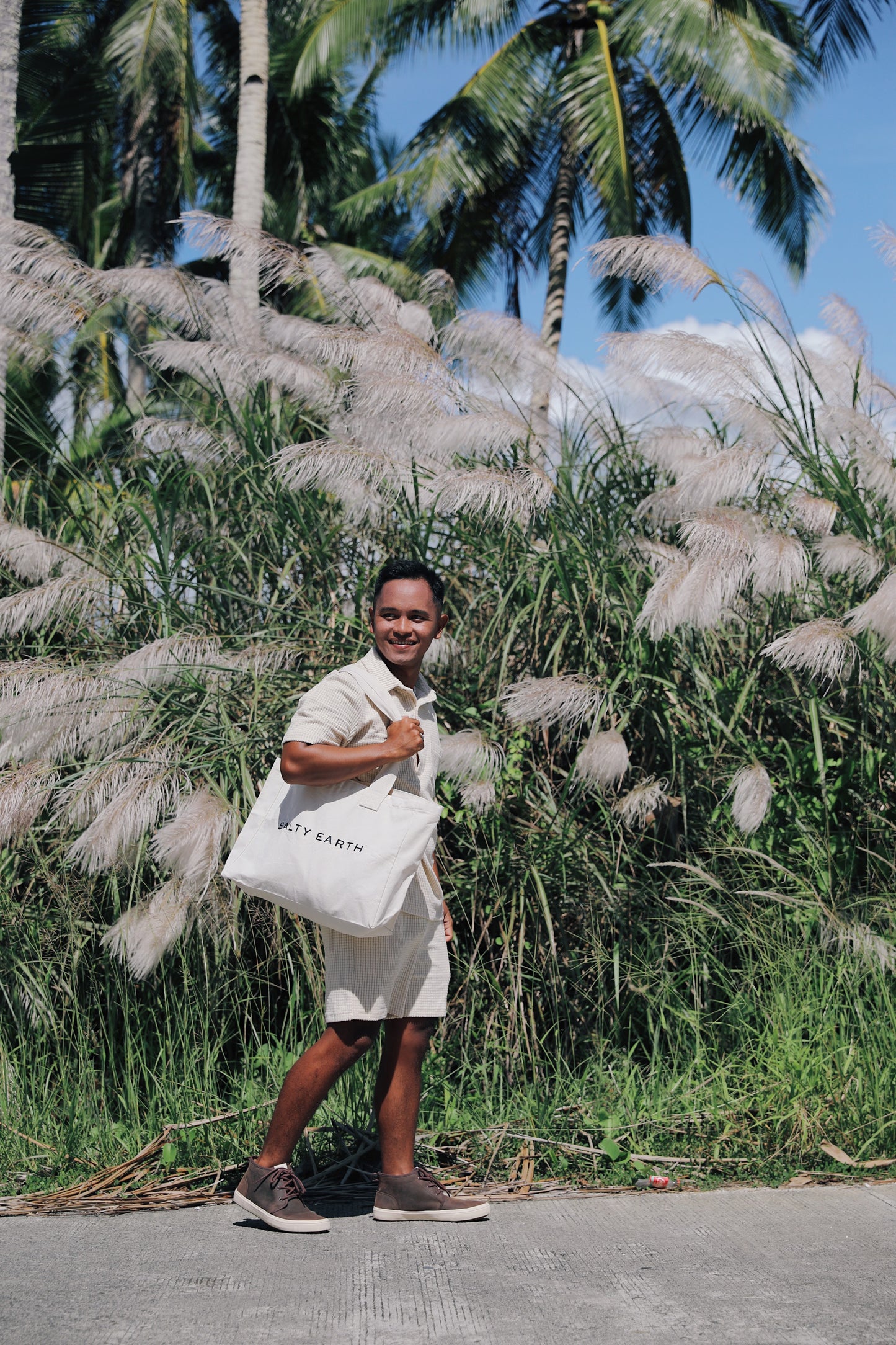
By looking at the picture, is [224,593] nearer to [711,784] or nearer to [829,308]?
[711,784]

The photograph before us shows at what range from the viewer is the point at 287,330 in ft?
16.6

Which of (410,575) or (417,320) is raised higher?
(417,320)

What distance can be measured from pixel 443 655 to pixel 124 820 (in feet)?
4.36

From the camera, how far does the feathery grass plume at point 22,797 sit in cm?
365

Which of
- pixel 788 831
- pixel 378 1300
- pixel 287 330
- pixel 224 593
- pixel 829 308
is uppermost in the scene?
pixel 829 308

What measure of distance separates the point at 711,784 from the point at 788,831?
1.05 feet

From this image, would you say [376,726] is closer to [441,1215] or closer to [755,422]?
[441,1215]

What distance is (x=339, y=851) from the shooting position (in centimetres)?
277

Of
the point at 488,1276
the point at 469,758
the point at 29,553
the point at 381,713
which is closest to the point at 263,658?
the point at 469,758

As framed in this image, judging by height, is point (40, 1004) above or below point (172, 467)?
below

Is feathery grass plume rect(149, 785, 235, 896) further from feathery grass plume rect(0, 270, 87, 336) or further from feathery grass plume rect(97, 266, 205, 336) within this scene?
feathery grass plume rect(97, 266, 205, 336)

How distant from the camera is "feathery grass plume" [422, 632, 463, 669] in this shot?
13.9 ft

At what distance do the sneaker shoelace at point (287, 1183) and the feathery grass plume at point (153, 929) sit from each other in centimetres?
76

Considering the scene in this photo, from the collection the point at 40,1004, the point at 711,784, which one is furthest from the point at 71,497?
the point at 711,784
